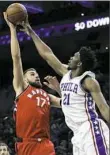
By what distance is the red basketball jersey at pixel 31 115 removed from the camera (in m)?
4.14

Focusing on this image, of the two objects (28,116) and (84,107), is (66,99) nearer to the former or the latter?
(84,107)

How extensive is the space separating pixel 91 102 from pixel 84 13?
9.67 m

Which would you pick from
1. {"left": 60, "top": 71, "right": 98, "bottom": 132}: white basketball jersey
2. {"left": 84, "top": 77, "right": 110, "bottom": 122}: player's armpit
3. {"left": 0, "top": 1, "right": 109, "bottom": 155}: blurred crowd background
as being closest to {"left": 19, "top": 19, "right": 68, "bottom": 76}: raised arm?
{"left": 60, "top": 71, "right": 98, "bottom": 132}: white basketball jersey

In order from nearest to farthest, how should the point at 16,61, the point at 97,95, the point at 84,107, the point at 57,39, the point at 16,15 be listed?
1. the point at 97,95
2. the point at 84,107
3. the point at 16,61
4. the point at 16,15
5. the point at 57,39

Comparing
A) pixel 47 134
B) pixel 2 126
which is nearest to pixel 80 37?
pixel 2 126

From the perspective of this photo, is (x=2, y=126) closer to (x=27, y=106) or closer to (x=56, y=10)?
(x=56, y=10)

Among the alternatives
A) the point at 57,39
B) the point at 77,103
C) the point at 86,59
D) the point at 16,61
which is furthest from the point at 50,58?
the point at 57,39

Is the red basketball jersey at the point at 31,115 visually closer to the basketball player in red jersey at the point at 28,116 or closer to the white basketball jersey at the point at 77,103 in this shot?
the basketball player in red jersey at the point at 28,116

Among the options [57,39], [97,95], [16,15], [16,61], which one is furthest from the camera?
[57,39]

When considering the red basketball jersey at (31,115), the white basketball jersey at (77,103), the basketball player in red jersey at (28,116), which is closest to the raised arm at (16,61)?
the basketball player in red jersey at (28,116)

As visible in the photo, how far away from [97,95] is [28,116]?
1010 millimetres

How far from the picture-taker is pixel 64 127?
34.0 feet

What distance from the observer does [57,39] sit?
13.9 m

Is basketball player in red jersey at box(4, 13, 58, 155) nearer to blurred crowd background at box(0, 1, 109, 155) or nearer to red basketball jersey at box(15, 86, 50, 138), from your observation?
red basketball jersey at box(15, 86, 50, 138)
